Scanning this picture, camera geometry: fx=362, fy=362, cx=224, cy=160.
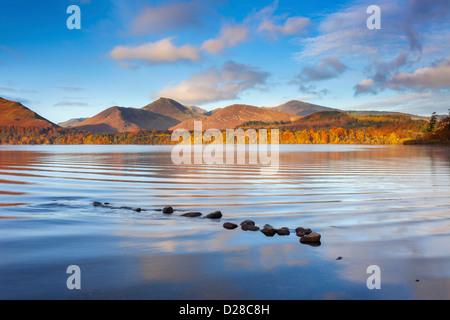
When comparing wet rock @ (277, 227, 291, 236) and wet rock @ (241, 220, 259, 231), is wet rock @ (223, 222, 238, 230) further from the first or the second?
wet rock @ (277, 227, 291, 236)

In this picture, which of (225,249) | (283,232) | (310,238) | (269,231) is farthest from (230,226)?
(310,238)

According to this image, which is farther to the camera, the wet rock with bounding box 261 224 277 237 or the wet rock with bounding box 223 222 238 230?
the wet rock with bounding box 223 222 238 230

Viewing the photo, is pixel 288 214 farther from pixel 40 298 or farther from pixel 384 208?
pixel 40 298

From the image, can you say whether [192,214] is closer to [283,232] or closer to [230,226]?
[230,226]

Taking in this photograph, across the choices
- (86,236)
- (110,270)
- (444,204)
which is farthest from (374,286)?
(444,204)

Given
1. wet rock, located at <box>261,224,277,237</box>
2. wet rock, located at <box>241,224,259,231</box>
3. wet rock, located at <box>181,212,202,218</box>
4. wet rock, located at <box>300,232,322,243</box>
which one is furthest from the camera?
wet rock, located at <box>181,212,202,218</box>

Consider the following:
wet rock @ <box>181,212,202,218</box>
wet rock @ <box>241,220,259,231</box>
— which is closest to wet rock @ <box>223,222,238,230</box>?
wet rock @ <box>241,220,259,231</box>

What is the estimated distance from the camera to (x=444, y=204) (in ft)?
60.6

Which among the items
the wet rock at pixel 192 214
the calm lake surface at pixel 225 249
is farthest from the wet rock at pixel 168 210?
the wet rock at pixel 192 214

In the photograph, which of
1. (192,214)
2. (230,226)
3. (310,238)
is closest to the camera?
(310,238)

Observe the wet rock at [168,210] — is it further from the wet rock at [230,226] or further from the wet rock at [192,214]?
the wet rock at [230,226]

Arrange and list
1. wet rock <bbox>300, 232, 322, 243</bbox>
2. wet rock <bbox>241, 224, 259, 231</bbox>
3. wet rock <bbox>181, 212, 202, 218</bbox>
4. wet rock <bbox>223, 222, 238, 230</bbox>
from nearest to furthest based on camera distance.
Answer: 1. wet rock <bbox>300, 232, 322, 243</bbox>
2. wet rock <bbox>241, 224, 259, 231</bbox>
3. wet rock <bbox>223, 222, 238, 230</bbox>
4. wet rock <bbox>181, 212, 202, 218</bbox>

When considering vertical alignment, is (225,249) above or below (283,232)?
below

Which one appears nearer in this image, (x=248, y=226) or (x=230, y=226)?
(x=248, y=226)
